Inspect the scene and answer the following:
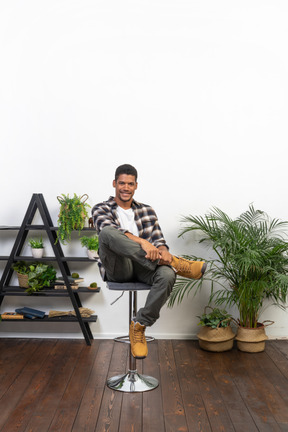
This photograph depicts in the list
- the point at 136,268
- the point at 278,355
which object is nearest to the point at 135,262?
the point at 136,268

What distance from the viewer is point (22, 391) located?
9.36 feet

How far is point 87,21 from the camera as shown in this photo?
13.1 feet

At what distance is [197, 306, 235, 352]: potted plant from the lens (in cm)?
368

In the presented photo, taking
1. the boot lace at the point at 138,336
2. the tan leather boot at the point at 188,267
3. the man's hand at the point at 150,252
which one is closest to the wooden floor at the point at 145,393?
the boot lace at the point at 138,336

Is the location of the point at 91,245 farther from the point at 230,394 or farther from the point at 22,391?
the point at 230,394

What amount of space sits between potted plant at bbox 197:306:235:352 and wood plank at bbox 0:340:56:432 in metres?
1.17

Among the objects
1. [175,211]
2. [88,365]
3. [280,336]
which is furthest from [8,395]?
[280,336]

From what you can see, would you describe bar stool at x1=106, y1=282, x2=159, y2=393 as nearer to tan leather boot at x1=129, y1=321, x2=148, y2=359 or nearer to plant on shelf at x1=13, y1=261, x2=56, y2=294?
tan leather boot at x1=129, y1=321, x2=148, y2=359

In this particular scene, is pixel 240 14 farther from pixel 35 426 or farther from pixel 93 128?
pixel 35 426

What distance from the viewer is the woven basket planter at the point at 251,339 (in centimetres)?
370

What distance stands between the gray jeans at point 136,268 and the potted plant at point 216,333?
1.01 meters

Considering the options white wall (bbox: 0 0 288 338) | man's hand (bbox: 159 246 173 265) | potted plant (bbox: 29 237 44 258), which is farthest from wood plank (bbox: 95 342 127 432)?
potted plant (bbox: 29 237 44 258)

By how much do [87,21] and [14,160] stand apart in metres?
1.28

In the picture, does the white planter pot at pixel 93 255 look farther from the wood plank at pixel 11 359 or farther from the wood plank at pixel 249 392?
the wood plank at pixel 249 392
